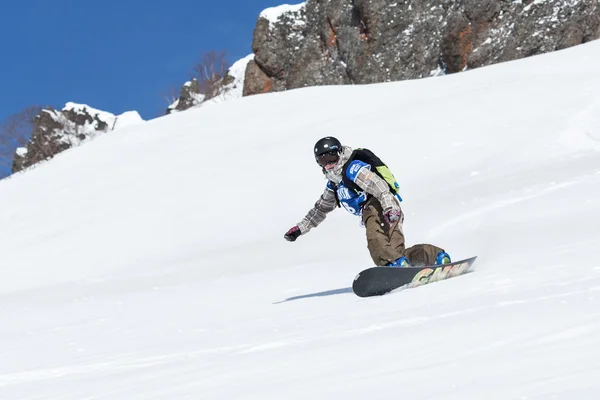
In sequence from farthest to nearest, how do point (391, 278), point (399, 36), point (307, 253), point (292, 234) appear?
point (399, 36), point (307, 253), point (292, 234), point (391, 278)

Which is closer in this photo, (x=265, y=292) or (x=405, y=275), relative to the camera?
(x=405, y=275)

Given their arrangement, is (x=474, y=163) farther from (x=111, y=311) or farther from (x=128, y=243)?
(x=111, y=311)

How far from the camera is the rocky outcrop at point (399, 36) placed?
2969 centimetres

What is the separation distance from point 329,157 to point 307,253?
4.21 metres

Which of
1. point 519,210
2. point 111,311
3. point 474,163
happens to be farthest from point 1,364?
point 474,163

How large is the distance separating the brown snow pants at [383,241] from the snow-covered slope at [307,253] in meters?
0.46

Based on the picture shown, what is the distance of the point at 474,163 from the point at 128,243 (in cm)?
694

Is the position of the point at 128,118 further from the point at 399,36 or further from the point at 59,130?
the point at 399,36

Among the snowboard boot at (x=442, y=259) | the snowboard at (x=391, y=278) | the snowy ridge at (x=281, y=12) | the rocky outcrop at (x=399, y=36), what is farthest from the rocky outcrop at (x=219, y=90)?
the snowboard at (x=391, y=278)

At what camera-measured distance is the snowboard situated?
4.87m

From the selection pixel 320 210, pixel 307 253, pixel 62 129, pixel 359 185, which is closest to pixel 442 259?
pixel 359 185

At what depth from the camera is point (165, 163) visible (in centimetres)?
1576

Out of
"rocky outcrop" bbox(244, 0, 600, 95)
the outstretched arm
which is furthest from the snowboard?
"rocky outcrop" bbox(244, 0, 600, 95)

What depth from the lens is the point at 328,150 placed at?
5.39 m
